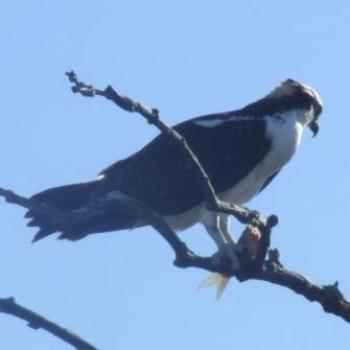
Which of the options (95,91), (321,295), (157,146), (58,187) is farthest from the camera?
→ (157,146)

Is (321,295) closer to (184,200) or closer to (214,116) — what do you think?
(184,200)

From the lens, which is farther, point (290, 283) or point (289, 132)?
point (289, 132)

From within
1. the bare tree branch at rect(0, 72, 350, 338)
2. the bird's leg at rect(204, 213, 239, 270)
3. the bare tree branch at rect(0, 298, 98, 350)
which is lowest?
the bare tree branch at rect(0, 298, 98, 350)

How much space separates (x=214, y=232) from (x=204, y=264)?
209cm

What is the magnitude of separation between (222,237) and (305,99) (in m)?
1.80

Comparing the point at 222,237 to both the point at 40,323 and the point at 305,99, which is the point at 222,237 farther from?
the point at 40,323

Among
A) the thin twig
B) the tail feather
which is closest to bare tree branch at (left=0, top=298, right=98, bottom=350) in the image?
the thin twig

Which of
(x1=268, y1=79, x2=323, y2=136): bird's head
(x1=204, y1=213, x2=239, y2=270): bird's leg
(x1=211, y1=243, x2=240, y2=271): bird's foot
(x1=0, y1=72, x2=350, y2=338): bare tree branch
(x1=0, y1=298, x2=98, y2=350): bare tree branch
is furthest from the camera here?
(x1=268, y1=79, x2=323, y2=136): bird's head

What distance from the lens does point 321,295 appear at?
16.8ft

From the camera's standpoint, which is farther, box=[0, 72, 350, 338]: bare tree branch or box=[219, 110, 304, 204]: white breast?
box=[219, 110, 304, 204]: white breast

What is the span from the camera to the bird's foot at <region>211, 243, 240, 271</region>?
219 inches

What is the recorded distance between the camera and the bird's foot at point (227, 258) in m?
5.57

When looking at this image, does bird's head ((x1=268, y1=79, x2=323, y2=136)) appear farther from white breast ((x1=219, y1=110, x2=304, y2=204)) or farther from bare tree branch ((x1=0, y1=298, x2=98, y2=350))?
bare tree branch ((x1=0, y1=298, x2=98, y2=350))

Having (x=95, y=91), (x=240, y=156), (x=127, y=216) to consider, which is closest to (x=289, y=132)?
(x=240, y=156)
